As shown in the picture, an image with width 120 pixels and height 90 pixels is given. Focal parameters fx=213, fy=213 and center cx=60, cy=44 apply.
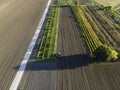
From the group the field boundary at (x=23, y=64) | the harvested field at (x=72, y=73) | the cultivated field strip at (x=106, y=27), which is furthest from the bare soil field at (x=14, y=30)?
Result: the cultivated field strip at (x=106, y=27)

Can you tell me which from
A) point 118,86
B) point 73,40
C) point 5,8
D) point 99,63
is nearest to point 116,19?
point 73,40

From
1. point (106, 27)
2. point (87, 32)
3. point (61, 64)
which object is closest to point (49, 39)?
→ point (87, 32)

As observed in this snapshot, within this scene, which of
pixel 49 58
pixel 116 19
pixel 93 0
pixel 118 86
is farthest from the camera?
pixel 93 0

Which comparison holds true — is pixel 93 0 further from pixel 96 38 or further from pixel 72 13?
pixel 96 38

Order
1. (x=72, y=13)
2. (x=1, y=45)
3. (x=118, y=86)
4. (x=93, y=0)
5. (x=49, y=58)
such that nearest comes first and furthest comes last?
(x=118, y=86) < (x=49, y=58) < (x=1, y=45) < (x=72, y=13) < (x=93, y=0)

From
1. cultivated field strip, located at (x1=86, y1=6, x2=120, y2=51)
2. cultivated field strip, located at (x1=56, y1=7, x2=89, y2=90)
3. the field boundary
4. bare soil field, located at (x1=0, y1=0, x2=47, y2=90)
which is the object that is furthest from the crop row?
bare soil field, located at (x1=0, y1=0, x2=47, y2=90)
